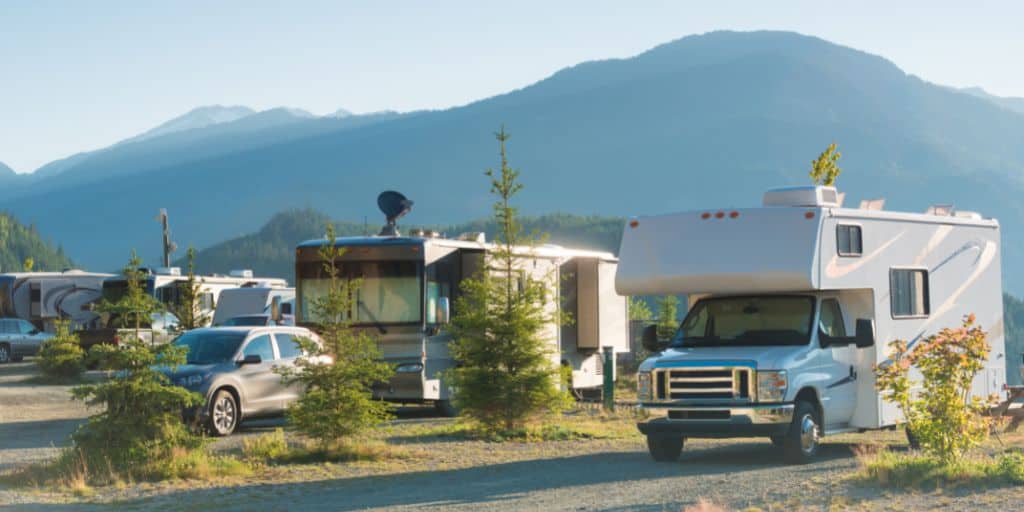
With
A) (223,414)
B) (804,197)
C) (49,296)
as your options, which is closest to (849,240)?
(804,197)

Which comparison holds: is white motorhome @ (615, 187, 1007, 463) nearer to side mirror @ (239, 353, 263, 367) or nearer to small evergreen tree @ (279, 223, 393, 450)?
small evergreen tree @ (279, 223, 393, 450)

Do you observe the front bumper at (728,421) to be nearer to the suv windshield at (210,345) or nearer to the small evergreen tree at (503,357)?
the small evergreen tree at (503,357)

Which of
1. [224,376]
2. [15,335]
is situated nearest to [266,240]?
[15,335]

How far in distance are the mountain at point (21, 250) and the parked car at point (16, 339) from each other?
410 feet

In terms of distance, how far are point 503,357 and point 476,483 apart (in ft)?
17.8

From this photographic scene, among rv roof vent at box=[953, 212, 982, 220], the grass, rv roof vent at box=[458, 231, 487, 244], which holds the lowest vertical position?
the grass

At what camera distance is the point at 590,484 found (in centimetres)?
1418

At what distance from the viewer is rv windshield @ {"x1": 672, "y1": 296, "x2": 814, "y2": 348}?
16000 millimetres

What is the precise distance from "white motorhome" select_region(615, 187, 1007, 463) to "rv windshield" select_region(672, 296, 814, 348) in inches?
0.6

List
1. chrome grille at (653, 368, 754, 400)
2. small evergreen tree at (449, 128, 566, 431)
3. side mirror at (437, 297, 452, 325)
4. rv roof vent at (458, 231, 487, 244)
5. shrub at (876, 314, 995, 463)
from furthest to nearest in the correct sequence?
rv roof vent at (458, 231, 487, 244)
side mirror at (437, 297, 452, 325)
small evergreen tree at (449, 128, 566, 431)
chrome grille at (653, 368, 754, 400)
shrub at (876, 314, 995, 463)

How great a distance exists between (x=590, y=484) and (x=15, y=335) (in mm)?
36203

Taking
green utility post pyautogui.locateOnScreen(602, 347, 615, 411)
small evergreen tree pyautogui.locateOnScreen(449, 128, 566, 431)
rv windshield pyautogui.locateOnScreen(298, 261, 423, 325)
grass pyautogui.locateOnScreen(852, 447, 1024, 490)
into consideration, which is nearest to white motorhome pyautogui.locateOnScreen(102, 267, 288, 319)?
green utility post pyautogui.locateOnScreen(602, 347, 615, 411)

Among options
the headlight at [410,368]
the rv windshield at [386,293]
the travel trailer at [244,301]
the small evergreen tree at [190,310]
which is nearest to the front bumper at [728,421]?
the headlight at [410,368]

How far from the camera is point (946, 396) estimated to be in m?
13.5
